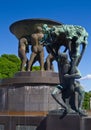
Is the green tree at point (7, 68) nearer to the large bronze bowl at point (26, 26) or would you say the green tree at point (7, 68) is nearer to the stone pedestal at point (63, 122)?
the large bronze bowl at point (26, 26)

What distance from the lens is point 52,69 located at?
1741cm

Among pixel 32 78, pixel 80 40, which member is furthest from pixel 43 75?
pixel 80 40

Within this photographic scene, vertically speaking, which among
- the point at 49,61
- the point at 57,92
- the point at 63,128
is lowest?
the point at 63,128

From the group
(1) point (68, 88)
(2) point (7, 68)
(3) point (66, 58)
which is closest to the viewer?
(1) point (68, 88)

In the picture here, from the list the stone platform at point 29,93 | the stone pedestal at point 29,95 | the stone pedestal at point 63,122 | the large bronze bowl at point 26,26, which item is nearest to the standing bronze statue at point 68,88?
the stone pedestal at point 63,122

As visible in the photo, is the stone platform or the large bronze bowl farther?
the large bronze bowl

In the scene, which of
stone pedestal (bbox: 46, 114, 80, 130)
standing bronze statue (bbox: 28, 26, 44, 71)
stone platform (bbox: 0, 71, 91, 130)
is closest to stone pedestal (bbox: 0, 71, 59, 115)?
stone platform (bbox: 0, 71, 91, 130)

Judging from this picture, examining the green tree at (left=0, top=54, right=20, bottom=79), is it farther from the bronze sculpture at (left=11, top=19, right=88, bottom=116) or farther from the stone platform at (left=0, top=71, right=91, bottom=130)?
the bronze sculpture at (left=11, top=19, right=88, bottom=116)

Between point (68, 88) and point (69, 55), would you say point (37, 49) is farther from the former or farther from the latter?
point (68, 88)

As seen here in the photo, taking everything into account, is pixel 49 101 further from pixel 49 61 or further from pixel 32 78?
pixel 49 61

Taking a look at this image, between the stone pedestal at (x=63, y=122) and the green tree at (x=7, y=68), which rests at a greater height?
the green tree at (x=7, y=68)

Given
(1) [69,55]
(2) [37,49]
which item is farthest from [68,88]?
(2) [37,49]

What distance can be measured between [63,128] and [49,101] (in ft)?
16.7

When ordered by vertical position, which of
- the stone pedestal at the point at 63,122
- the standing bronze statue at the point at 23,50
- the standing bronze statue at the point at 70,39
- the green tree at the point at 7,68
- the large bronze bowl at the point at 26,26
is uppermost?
the green tree at the point at 7,68
